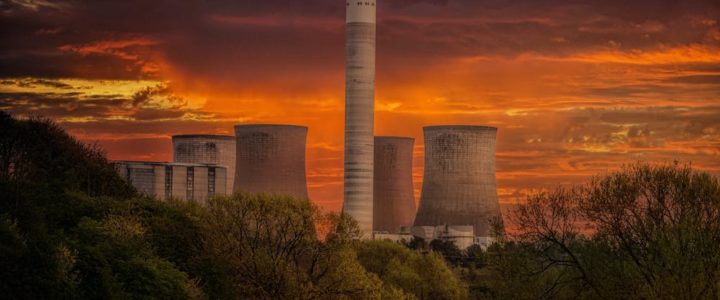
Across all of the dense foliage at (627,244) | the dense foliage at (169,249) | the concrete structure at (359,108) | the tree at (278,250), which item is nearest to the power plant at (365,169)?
the concrete structure at (359,108)

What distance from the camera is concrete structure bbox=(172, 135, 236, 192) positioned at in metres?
142

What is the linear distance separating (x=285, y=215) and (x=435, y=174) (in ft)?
286

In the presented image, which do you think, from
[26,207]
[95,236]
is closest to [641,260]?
[95,236]

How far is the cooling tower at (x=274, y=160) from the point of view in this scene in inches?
4934

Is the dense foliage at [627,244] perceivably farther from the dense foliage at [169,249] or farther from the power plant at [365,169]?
the power plant at [365,169]

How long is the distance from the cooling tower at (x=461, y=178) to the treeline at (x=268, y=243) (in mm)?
65455

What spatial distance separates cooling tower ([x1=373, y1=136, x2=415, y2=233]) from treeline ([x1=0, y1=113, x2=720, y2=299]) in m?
73.8

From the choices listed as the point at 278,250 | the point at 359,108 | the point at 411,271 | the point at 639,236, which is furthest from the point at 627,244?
the point at 359,108

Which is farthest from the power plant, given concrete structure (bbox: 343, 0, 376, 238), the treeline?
the treeline

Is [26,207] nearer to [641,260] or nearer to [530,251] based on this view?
[530,251]

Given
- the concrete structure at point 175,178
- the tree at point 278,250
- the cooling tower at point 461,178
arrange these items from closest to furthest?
the tree at point 278,250
the concrete structure at point 175,178
the cooling tower at point 461,178

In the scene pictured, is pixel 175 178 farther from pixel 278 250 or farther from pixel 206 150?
pixel 278 250

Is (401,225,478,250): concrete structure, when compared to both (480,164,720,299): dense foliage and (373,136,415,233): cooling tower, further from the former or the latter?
(480,164,720,299): dense foliage

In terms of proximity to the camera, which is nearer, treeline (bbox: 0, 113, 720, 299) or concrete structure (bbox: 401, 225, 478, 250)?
treeline (bbox: 0, 113, 720, 299)
